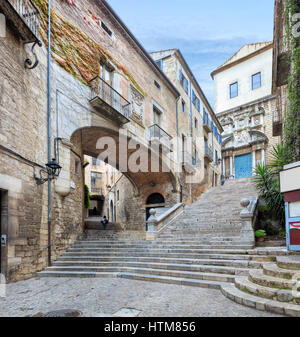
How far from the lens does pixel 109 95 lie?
11.6 m

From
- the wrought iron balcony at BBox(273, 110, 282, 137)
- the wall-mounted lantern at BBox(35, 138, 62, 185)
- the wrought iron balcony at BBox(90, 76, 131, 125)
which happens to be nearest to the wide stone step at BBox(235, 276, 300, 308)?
the wall-mounted lantern at BBox(35, 138, 62, 185)

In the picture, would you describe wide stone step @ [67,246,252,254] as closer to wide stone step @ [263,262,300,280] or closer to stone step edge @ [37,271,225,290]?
stone step edge @ [37,271,225,290]

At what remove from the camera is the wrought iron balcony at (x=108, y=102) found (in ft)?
34.8

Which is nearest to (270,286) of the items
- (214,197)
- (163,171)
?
(214,197)

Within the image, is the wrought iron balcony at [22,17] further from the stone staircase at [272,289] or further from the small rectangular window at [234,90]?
the small rectangular window at [234,90]

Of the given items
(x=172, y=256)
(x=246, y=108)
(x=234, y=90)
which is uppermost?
(x=234, y=90)

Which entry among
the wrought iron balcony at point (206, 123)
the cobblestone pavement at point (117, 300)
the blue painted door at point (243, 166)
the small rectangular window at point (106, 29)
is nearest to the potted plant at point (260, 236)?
the cobblestone pavement at point (117, 300)

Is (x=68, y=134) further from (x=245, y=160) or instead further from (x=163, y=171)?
(x=245, y=160)

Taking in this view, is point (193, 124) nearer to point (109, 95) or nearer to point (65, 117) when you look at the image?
point (109, 95)

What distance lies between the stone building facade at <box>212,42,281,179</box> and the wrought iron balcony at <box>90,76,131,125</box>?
635 inches

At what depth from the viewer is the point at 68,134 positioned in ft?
31.0

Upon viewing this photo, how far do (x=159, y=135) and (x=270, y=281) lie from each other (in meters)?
11.2

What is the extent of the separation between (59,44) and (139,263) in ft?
26.2

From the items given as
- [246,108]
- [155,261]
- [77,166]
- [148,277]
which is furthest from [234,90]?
[148,277]
